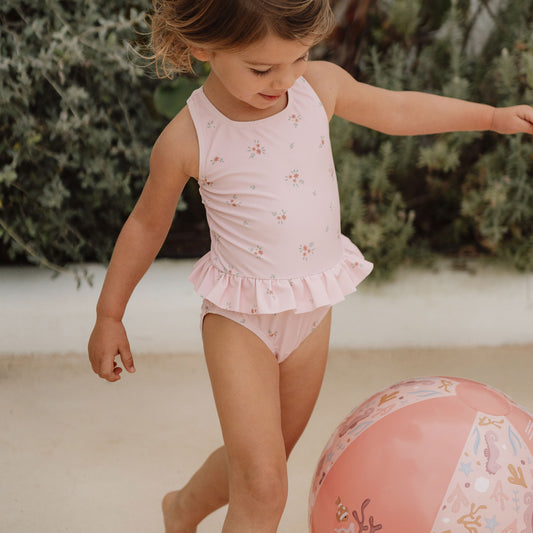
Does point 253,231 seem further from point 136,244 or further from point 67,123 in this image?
point 67,123

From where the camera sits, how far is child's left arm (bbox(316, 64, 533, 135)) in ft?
5.10

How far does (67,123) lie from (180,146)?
1258 mm

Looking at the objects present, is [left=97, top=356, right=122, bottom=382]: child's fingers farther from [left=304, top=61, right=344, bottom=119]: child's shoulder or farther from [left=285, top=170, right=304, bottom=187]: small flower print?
[left=304, top=61, right=344, bottom=119]: child's shoulder

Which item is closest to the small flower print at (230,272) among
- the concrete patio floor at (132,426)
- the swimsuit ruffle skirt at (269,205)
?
the swimsuit ruffle skirt at (269,205)

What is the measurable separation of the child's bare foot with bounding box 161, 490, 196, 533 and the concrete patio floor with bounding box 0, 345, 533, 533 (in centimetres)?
17

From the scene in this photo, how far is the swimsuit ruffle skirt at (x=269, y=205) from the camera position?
1.41 m

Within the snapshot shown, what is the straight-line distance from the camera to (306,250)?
146cm

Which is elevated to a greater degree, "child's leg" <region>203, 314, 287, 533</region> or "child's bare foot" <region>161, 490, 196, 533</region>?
"child's leg" <region>203, 314, 287, 533</region>

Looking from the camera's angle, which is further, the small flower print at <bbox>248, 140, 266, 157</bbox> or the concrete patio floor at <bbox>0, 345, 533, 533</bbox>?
the concrete patio floor at <bbox>0, 345, 533, 533</bbox>

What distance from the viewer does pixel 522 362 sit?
2.59 metres

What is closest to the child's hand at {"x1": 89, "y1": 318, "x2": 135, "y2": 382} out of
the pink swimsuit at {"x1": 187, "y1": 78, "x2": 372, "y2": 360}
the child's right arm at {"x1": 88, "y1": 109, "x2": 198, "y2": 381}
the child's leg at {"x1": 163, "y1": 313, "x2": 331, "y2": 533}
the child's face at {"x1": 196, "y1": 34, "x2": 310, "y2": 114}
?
the child's right arm at {"x1": 88, "y1": 109, "x2": 198, "y2": 381}

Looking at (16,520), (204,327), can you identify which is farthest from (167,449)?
(204,327)

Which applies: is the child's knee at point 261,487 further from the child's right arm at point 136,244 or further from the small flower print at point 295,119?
the small flower print at point 295,119

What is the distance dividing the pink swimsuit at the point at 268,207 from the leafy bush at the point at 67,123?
117 cm
